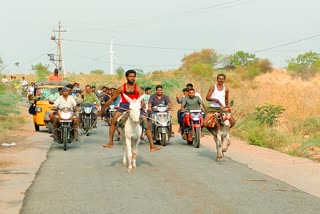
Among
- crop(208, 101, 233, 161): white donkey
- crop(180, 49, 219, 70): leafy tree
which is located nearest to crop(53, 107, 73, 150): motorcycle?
crop(208, 101, 233, 161): white donkey

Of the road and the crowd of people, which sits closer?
the road

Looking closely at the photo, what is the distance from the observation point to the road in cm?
843

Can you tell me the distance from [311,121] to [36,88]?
11.2 meters

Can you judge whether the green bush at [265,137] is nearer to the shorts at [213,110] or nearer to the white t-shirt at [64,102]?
the shorts at [213,110]

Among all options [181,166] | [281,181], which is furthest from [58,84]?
[281,181]

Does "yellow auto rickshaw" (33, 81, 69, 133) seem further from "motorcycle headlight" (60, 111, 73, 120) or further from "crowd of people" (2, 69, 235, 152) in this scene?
"motorcycle headlight" (60, 111, 73, 120)

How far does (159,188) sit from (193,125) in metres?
7.27

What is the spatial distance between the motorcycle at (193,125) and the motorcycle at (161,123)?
548mm

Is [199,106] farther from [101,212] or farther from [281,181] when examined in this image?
[101,212]

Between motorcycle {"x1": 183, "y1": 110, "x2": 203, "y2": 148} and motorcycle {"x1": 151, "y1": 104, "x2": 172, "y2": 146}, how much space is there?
55 centimetres

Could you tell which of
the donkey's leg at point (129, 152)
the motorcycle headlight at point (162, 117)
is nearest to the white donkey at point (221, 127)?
the donkey's leg at point (129, 152)

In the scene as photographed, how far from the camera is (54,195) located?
9.35 metres

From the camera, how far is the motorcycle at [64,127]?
1634cm

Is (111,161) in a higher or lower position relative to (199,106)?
lower
